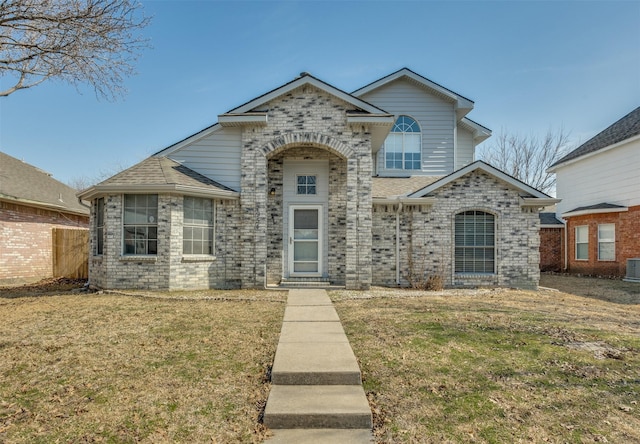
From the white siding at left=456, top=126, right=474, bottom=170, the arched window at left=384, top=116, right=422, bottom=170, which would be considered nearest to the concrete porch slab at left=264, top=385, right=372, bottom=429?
the arched window at left=384, top=116, right=422, bottom=170

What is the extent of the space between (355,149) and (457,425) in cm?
841

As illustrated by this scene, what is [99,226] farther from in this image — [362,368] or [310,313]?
[362,368]

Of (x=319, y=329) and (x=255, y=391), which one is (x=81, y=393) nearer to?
(x=255, y=391)

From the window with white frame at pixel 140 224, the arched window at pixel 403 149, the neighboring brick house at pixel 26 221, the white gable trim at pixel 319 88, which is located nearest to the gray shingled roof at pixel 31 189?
the neighboring brick house at pixel 26 221

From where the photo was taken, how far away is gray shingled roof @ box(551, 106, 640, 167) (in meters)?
15.1

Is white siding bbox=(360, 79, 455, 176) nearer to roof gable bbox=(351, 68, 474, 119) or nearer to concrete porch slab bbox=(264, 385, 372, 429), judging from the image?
roof gable bbox=(351, 68, 474, 119)

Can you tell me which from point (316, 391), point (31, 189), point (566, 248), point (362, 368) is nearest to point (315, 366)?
point (316, 391)

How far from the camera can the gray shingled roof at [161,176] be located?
1012cm

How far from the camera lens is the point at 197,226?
10.8 meters

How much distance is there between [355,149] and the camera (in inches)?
424

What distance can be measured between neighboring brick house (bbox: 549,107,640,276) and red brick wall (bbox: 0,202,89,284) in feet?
75.4

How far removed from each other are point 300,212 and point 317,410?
28.1ft

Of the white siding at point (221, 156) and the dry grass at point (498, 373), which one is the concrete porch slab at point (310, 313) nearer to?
the dry grass at point (498, 373)

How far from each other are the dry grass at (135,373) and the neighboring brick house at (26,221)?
6.97 m
